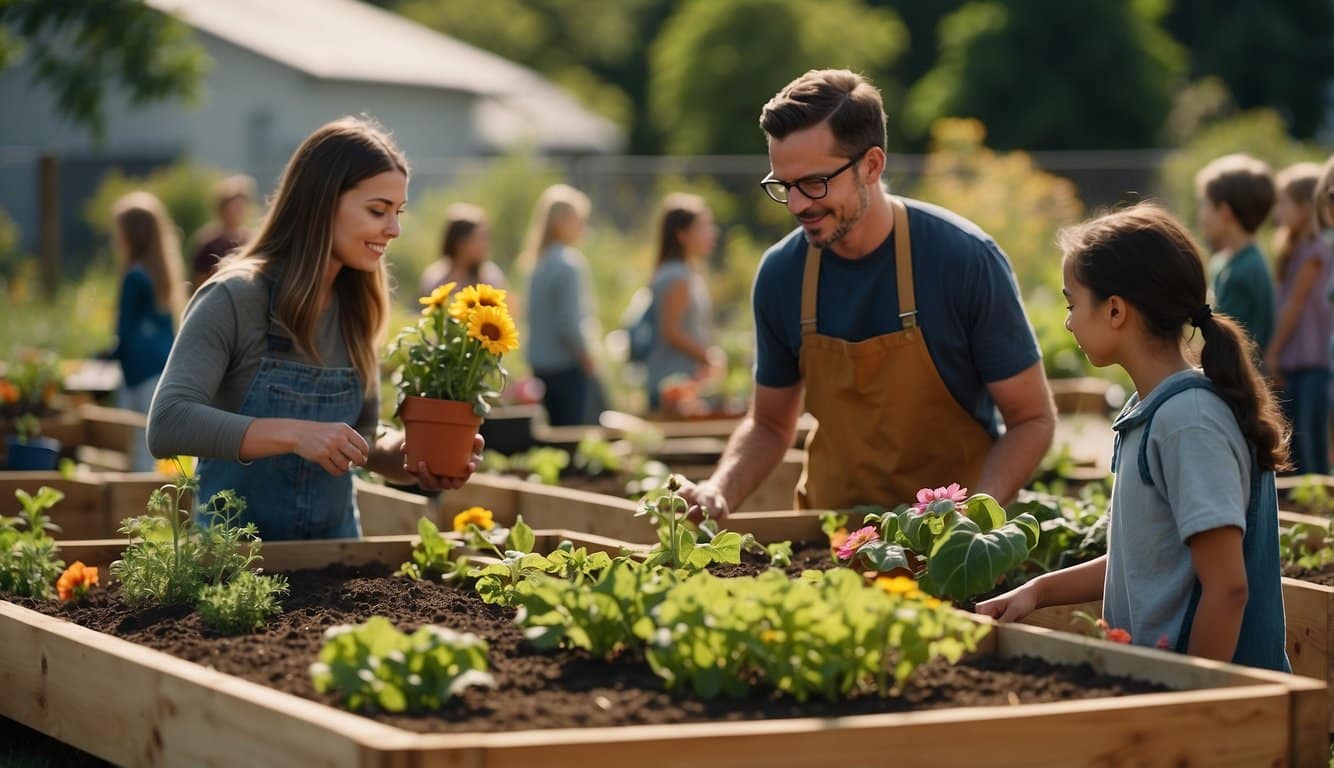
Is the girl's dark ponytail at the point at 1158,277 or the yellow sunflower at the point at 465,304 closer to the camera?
the girl's dark ponytail at the point at 1158,277

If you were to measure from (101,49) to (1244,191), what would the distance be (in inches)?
263

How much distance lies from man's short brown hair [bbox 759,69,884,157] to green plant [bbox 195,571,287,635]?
1804mm

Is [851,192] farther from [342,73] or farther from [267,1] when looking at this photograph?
[267,1]

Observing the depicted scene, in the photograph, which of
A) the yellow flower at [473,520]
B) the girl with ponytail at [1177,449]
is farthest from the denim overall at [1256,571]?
the yellow flower at [473,520]

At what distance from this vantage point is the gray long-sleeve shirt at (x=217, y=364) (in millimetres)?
4344

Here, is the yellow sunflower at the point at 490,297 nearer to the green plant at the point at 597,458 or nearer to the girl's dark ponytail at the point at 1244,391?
the girl's dark ponytail at the point at 1244,391

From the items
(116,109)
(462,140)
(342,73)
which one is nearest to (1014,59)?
(462,140)

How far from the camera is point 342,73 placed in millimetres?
35469

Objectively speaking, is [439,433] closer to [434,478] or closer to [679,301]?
[434,478]

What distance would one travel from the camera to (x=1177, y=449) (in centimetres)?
353

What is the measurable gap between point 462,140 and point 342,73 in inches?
Answer: 161

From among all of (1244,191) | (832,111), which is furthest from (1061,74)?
(832,111)

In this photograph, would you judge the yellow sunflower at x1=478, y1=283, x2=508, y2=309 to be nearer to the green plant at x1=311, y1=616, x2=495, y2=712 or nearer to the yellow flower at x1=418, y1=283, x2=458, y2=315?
the yellow flower at x1=418, y1=283, x2=458, y2=315

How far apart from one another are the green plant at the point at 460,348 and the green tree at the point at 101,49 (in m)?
4.56
